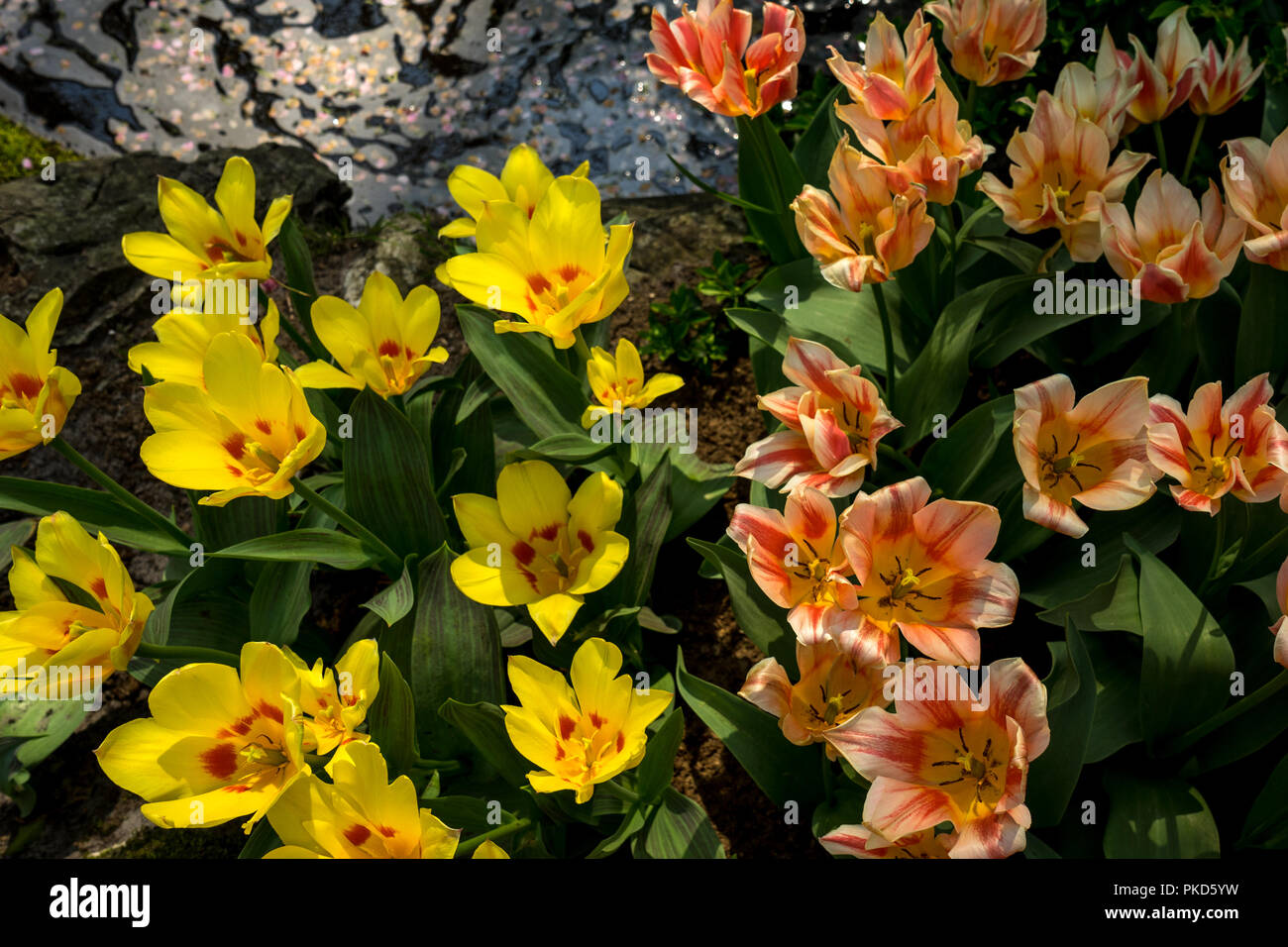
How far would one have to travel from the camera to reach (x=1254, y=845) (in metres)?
1.62

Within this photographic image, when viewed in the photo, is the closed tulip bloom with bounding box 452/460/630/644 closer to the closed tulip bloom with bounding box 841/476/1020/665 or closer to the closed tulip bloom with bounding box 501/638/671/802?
the closed tulip bloom with bounding box 501/638/671/802

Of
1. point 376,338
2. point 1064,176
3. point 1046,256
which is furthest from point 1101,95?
point 376,338

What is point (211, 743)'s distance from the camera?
59.1 inches

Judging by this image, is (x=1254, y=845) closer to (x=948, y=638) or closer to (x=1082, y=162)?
(x=948, y=638)

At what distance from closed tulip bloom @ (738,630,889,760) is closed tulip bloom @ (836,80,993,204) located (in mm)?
803

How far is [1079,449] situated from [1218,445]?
0.63 feet

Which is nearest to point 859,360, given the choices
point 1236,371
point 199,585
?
point 1236,371

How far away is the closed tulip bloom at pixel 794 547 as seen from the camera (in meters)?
1.46

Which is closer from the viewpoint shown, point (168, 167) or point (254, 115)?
point (168, 167)

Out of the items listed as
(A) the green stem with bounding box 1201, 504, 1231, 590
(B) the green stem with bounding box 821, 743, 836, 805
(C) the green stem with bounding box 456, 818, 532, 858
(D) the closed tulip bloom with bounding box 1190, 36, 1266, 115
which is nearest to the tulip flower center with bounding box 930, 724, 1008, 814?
(B) the green stem with bounding box 821, 743, 836, 805

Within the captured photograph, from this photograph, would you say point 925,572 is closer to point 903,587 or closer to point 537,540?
point 903,587

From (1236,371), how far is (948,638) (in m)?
1.06
